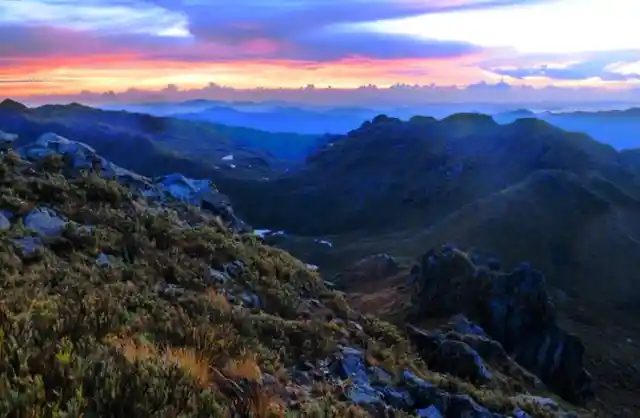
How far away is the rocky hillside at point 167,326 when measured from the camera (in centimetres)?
625

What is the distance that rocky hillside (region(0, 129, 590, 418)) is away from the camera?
6.25m

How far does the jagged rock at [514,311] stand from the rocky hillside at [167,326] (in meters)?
32.9

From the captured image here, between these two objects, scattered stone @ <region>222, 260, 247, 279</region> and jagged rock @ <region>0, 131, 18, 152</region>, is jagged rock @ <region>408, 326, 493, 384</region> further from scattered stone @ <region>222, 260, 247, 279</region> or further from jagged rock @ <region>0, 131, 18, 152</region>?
jagged rock @ <region>0, 131, 18, 152</region>

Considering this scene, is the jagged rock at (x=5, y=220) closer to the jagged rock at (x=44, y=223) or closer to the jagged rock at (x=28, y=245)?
the jagged rock at (x=44, y=223)

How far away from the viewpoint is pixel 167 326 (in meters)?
9.88

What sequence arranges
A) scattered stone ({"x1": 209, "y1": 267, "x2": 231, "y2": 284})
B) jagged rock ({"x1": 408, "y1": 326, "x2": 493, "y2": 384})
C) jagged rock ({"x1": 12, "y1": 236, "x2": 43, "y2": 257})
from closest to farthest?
1. jagged rock ({"x1": 12, "y1": 236, "x2": 43, "y2": 257})
2. scattered stone ({"x1": 209, "y1": 267, "x2": 231, "y2": 284})
3. jagged rock ({"x1": 408, "y1": 326, "x2": 493, "y2": 384})

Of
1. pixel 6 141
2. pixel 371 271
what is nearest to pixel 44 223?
pixel 6 141

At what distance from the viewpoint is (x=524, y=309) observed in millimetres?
56562

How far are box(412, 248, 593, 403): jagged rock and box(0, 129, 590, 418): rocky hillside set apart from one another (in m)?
32.9

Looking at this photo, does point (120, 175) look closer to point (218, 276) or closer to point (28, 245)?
point (218, 276)

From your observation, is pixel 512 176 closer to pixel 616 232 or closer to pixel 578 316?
pixel 616 232

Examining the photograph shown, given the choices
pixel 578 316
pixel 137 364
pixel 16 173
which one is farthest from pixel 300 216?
pixel 137 364

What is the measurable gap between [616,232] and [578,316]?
46731mm

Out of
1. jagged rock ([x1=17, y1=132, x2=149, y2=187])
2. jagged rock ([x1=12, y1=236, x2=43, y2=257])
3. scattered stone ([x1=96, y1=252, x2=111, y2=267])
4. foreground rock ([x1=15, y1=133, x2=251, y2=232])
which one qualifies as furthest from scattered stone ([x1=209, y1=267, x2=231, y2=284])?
jagged rock ([x1=17, y1=132, x2=149, y2=187])
